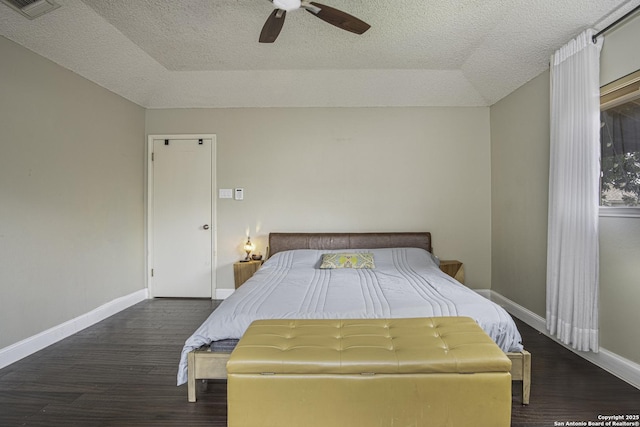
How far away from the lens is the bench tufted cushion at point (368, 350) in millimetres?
1577

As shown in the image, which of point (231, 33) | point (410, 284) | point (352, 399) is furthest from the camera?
point (231, 33)

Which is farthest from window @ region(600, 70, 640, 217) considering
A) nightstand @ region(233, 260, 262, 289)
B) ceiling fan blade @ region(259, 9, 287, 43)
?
nightstand @ region(233, 260, 262, 289)

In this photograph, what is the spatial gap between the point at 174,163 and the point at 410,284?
342 cm

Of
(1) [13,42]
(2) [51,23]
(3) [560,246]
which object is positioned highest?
(2) [51,23]

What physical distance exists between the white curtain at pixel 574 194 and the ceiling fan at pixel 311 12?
5.62 feet

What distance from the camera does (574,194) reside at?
251cm

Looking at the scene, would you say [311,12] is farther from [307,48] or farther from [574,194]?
[574,194]

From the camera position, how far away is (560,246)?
8.68 ft

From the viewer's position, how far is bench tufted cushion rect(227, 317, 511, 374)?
1577 mm

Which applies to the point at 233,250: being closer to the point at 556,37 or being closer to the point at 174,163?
the point at 174,163

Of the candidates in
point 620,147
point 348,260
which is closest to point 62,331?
point 348,260

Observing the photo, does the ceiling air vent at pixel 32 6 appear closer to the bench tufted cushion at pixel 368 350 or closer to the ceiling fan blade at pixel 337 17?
the ceiling fan blade at pixel 337 17

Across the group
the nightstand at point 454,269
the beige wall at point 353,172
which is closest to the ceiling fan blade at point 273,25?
the beige wall at point 353,172

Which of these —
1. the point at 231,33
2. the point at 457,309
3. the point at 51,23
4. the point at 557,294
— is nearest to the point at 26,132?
the point at 51,23
